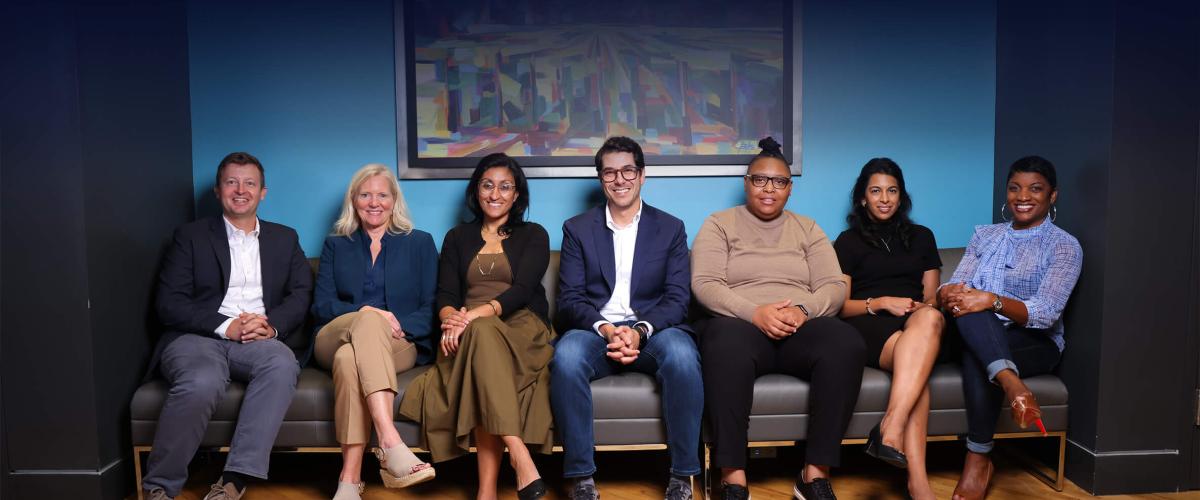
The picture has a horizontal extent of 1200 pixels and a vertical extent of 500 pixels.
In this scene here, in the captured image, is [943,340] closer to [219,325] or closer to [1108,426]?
[1108,426]

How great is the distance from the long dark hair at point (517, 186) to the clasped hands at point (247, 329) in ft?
2.96

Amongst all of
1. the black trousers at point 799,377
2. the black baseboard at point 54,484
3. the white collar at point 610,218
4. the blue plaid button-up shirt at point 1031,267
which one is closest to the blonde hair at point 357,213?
the white collar at point 610,218

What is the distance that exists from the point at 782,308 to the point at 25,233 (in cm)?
258

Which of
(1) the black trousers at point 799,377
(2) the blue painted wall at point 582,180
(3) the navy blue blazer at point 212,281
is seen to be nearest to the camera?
(1) the black trousers at point 799,377

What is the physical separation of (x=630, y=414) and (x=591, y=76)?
156 centimetres

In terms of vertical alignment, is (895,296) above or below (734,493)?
above

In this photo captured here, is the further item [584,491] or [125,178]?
[125,178]

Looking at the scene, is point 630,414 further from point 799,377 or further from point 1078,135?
point 1078,135

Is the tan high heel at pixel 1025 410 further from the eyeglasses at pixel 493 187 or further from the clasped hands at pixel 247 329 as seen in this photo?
the clasped hands at pixel 247 329

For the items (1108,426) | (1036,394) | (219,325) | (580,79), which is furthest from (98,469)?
(1108,426)

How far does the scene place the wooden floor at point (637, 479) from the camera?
2.58 meters

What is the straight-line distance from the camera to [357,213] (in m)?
2.99

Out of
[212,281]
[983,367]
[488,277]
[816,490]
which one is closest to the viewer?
[816,490]

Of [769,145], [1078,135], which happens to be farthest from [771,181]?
[1078,135]
